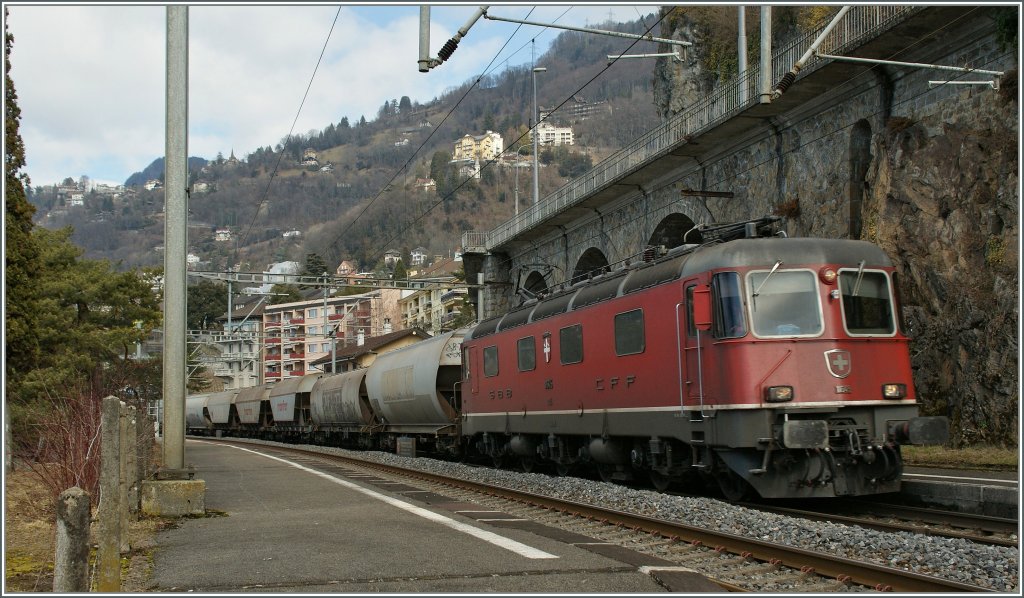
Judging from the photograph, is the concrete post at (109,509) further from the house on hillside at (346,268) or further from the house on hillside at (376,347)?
the house on hillside at (346,268)

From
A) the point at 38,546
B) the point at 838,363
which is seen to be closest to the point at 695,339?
the point at 838,363

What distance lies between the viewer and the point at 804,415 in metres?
11.9

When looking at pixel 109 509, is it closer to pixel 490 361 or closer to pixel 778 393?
pixel 778 393

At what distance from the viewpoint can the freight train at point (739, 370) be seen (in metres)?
11.9

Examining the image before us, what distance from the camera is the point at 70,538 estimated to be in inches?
231

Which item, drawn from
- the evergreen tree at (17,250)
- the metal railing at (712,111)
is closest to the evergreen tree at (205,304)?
the metal railing at (712,111)

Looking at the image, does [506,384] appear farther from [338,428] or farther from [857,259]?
[338,428]

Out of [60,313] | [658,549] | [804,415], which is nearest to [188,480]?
[658,549]

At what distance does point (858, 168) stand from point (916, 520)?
40.4 feet

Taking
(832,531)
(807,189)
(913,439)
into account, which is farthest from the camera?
(807,189)

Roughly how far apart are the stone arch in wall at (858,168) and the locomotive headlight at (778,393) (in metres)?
11.3

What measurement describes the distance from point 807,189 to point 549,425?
9.63 meters

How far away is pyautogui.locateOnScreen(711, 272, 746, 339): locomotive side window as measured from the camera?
1213cm

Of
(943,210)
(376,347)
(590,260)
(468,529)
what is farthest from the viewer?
(376,347)
